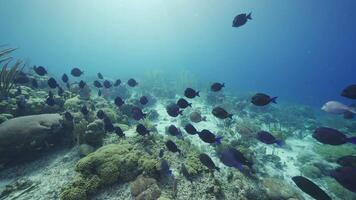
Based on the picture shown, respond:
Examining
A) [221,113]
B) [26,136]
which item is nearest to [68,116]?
[26,136]

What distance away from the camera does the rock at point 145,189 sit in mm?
5097

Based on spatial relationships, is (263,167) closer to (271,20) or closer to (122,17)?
(271,20)

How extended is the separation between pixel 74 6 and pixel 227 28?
61244 mm

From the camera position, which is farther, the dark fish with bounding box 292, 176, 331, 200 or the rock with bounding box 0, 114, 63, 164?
the rock with bounding box 0, 114, 63, 164

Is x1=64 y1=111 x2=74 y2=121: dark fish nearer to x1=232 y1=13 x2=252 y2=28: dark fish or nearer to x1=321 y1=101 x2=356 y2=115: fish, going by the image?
x1=232 y1=13 x2=252 y2=28: dark fish

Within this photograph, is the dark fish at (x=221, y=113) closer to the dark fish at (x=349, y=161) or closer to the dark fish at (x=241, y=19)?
the dark fish at (x=241, y=19)

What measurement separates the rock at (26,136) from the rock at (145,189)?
14.7ft

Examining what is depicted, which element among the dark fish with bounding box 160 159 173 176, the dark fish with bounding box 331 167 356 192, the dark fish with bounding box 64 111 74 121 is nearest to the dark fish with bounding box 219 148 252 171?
the dark fish with bounding box 160 159 173 176

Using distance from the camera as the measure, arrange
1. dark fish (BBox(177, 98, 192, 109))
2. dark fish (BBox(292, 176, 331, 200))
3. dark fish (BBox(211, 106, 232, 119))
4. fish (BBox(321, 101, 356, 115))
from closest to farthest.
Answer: dark fish (BBox(292, 176, 331, 200)) → dark fish (BBox(211, 106, 232, 119)) → dark fish (BBox(177, 98, 192, 109)) → fish (BBox(321, 101, 356, 115))

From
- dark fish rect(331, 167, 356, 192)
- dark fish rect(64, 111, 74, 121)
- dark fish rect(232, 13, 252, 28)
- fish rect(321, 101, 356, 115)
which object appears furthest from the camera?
fish rect(321, 101, 356, 115)

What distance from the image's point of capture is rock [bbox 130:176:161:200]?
5097 mm

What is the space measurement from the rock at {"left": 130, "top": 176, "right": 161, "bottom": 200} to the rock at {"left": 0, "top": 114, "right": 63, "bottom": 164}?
4.49 m

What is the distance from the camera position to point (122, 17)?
10475 centimetres

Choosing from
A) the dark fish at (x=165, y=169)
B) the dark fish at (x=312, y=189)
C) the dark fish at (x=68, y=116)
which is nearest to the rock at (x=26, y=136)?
the dark fish at (x=68, y=116)
